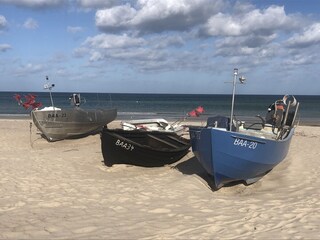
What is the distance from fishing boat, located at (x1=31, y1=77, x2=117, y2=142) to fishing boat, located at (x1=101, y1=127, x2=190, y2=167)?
6.25 meters

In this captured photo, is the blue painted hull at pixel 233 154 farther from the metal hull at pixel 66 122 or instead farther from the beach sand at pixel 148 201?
the metal hull at pixel 66 122

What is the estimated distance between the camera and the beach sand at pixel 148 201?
19.3 ft

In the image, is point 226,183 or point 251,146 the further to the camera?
point 226,183

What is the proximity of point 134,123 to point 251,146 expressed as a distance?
6.21 meters

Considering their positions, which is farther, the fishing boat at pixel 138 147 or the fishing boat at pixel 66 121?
the fishing boat at pixel 66 121

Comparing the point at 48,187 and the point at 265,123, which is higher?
the point at 265,123

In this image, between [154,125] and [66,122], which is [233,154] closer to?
[154,125]

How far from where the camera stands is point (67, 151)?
47.9 feet

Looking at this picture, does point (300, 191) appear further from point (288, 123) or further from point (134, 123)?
point (134, 123)

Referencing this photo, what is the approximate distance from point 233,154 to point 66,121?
10.4m

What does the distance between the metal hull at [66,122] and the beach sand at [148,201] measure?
385 centimetres

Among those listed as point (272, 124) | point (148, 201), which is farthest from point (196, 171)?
point (148, 201)

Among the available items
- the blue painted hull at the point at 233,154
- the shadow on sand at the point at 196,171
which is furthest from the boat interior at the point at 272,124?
the shadow on sand at the point at 196,171

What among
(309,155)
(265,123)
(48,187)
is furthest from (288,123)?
(48,187)
